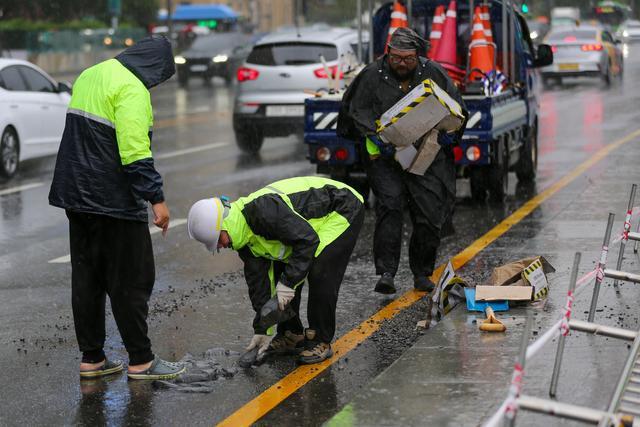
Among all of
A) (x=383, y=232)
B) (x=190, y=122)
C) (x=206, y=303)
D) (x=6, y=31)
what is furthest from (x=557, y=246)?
(x=6, y=31)

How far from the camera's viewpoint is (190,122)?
2511cm

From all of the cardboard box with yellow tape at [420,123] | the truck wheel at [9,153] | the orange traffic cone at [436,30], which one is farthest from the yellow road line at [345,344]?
the truck wheel at [9,153]

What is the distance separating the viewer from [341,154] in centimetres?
1229

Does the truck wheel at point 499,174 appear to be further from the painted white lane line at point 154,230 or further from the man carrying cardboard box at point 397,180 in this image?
the man carrying cardboard box at point 397,180

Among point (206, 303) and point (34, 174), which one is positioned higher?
point (206, 303)

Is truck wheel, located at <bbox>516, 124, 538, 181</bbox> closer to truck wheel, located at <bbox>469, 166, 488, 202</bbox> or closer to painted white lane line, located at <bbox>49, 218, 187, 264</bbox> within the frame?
truck wheel, located at <bbox>469, 166, 488, 202</bbox>

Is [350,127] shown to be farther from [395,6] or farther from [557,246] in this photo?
[395,6]

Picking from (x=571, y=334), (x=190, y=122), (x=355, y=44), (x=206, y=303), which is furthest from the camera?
(x=190, y=122)

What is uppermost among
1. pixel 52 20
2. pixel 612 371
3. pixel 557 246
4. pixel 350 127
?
pixel 350 127

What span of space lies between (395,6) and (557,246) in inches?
172

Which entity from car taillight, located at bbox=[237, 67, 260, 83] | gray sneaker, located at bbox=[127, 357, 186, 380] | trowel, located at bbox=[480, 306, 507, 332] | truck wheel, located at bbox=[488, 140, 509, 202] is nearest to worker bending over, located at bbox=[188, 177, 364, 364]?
gray sneaker, located at bbox=[127, 357, 186, 380]

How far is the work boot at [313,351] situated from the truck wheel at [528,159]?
7600mm

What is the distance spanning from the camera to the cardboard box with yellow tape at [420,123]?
834cm

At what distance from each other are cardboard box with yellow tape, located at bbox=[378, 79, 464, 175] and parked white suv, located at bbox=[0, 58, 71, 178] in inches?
344
